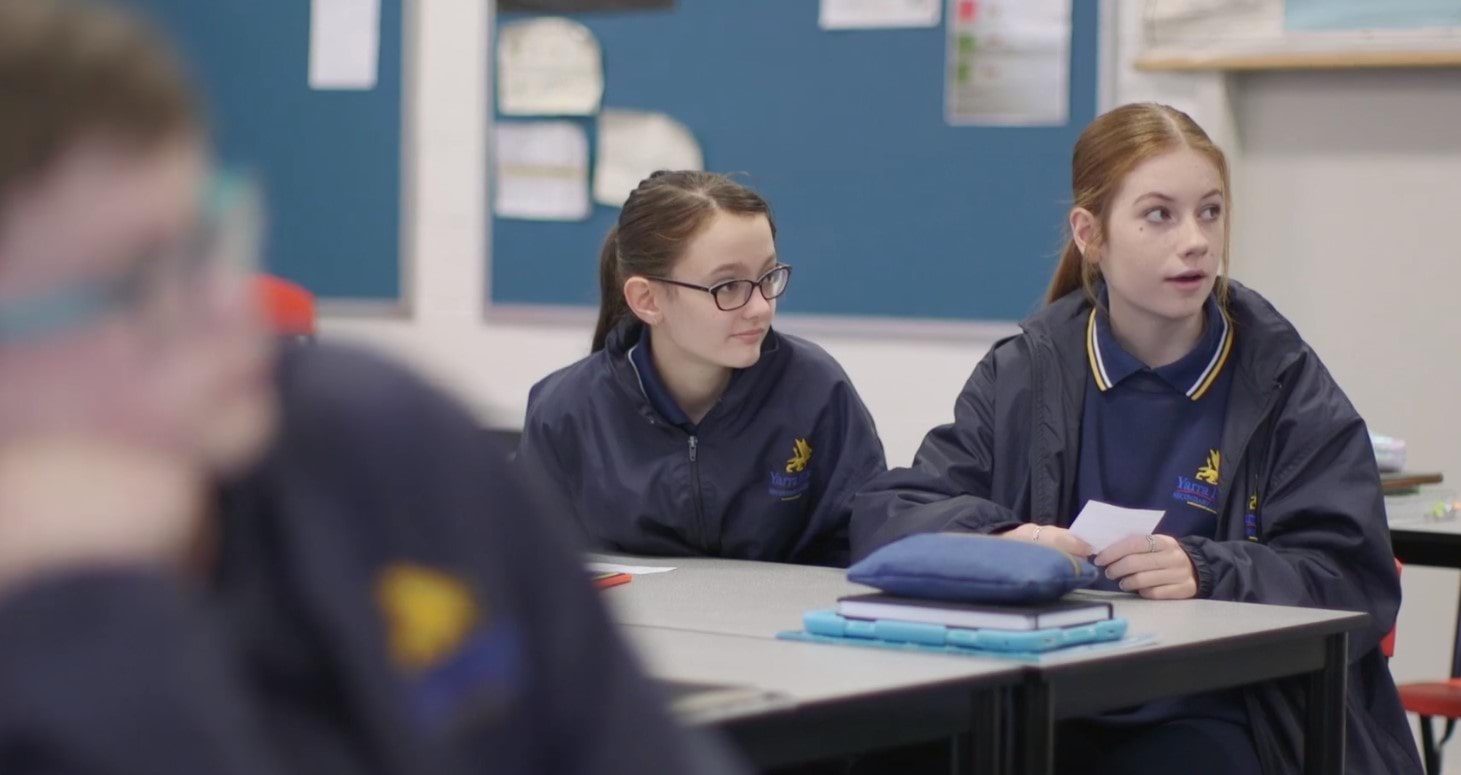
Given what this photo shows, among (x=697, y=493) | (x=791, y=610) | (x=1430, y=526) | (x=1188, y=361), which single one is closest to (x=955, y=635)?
(x=791, y=610)

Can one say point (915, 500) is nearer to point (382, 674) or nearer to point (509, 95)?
point (382, 674)

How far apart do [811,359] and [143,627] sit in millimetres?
2201

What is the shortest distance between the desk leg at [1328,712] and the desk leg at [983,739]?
0.60 m

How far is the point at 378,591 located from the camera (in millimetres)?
782

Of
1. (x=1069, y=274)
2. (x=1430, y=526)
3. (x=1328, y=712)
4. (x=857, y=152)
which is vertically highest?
(x=857, y=152)

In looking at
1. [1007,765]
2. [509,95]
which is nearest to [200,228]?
[1007,765]

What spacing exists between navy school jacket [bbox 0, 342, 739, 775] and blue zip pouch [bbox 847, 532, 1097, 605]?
96cm

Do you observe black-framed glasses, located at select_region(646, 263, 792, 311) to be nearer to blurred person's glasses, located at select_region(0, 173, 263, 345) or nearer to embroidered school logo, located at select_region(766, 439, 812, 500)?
embroidered school logo, located at select_region(766, 439, 812, 500)

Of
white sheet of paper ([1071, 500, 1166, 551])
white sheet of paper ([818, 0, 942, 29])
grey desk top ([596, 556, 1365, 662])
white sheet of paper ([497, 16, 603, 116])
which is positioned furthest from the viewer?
white sheet of paper ([497, 16, 603, 116])

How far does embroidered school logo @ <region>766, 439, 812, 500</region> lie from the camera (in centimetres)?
273

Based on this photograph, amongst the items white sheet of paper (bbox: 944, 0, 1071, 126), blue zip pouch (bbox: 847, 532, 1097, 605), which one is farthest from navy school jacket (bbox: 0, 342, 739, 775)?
white sheet of paper (bbox: 944, 0, 1071, 126)

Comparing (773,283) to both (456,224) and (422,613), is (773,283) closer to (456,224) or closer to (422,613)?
(422,613)

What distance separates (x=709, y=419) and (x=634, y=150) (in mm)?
2138

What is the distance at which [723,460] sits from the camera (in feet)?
8.92
